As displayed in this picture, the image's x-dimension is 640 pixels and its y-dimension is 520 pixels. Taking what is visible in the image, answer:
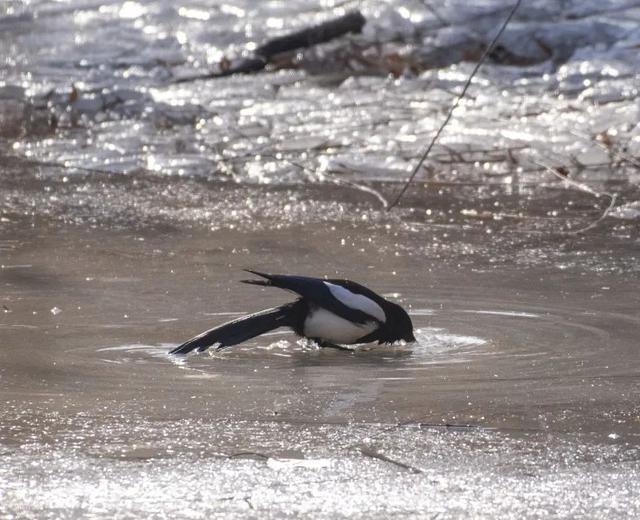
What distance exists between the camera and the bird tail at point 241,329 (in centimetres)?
548

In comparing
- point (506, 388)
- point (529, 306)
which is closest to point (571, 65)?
point (529, 306)

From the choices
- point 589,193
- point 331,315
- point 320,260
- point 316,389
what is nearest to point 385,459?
point 316,389

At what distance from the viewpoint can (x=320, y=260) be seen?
732 cm

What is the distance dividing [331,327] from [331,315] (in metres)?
0.06

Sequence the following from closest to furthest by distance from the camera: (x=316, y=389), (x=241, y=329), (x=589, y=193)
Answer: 1. (x=316, y=389)
2. (x=241, y=329)
3. (x=589, y=193)

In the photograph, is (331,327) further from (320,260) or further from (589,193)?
(589,193)

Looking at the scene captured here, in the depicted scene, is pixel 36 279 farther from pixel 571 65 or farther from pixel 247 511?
pixel 571 65

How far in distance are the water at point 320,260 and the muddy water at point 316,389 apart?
14 millimetres

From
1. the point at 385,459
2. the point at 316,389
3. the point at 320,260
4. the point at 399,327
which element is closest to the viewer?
the point at 385,459

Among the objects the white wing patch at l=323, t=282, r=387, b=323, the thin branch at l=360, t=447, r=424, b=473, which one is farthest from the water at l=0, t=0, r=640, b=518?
the white wing patch at l=323, t=282, r=387, b=323

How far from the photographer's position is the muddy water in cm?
383

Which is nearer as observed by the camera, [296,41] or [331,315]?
[331,315]

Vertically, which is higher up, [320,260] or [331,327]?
[320,260]

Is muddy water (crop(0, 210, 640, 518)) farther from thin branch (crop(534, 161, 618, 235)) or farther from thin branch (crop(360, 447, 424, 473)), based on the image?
thin branch (crop(534, 161, 618, 235))
